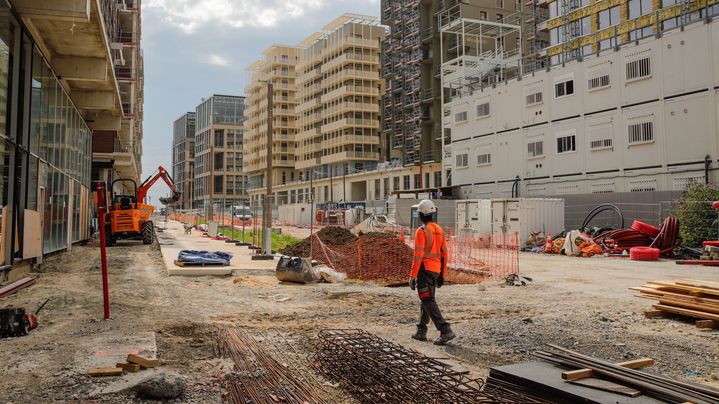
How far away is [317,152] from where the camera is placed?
9938 cm

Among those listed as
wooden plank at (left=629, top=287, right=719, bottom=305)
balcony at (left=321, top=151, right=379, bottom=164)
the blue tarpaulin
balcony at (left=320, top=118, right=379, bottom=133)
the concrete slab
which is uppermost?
balcony at (left=320, top=118, right=379, bottom=133)

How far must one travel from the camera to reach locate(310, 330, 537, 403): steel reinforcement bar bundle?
499 centimetres

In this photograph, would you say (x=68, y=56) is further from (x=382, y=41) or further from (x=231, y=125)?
(x=231, y=125)

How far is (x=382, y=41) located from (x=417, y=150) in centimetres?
2390

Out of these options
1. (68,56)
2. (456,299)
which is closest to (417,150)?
(68,56)

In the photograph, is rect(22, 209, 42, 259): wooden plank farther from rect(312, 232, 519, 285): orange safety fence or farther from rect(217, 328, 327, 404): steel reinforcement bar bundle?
rect(217, 328, 327, 404): steel reinforcement bar bundle

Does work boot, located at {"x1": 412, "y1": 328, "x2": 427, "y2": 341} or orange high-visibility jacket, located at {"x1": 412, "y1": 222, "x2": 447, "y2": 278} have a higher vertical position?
orange high-visibility jacket, located at {"x1": 412, "y1": 222, "x2": 447, "y2": 278}

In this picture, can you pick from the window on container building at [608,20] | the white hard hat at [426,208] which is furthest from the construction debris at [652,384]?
the window on container building at [608,20]

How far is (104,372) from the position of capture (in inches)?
220

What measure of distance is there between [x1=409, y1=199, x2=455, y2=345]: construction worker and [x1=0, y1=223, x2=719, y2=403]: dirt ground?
295mm

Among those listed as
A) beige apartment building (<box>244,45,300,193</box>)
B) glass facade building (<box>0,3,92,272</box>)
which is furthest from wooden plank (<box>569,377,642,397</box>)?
beige apartment building (<box>244,45,300,193</box>)

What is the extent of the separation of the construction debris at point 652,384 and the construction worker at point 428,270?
2497 millimetres

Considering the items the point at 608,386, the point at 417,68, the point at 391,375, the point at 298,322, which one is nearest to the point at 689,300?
the point at 608,386

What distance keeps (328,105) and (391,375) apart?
92.9 meters
